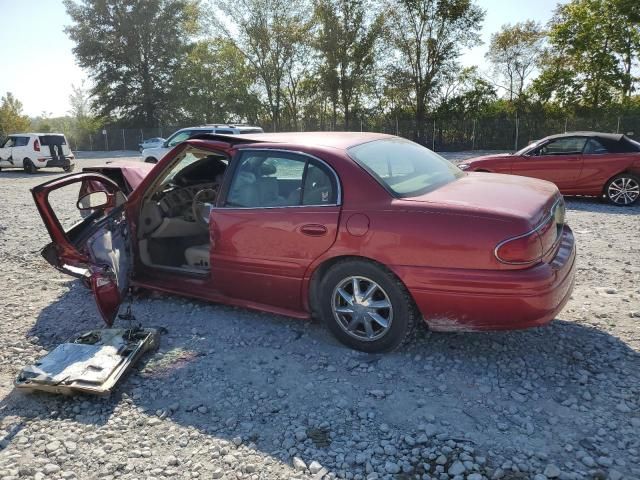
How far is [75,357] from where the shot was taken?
3.34 m

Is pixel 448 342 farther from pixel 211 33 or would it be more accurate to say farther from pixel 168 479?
pixel 211 33

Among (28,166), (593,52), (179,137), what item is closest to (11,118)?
(28,166)

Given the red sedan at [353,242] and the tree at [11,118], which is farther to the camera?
the tree at [11,118]

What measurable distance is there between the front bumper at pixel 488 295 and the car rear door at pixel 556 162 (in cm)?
683

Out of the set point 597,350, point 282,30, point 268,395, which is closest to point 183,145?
point 268,395

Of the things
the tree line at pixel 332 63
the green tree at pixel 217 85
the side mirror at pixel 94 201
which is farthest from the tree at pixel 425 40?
the side mirror at pixel 94 201

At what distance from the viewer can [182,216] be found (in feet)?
16.6

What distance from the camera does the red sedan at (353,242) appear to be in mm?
2975

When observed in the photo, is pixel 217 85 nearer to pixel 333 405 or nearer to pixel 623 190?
pixel 623 190

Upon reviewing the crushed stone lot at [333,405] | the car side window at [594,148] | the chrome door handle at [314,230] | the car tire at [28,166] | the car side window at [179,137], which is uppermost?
the car side window at [179,137]

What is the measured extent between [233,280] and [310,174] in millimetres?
1118

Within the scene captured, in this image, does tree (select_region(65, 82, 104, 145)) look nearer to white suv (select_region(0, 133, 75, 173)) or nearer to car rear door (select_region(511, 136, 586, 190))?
white suv (select_region(0, 133, 75, 173))

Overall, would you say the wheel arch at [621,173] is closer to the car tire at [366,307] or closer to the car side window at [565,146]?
the car side window at [565,146]

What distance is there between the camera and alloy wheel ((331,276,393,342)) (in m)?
3.34
